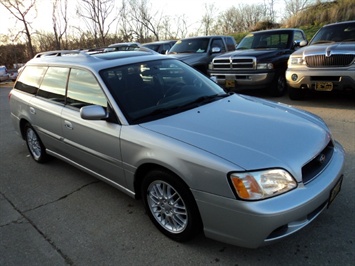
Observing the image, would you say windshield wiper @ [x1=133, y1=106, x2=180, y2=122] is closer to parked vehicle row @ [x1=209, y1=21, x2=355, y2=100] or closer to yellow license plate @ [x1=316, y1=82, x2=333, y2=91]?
parked vehicle row @ [x1=209, y1=21, x2=355, y2=100]

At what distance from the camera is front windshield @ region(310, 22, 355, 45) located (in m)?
7.10

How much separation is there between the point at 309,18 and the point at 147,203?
25.8 meters

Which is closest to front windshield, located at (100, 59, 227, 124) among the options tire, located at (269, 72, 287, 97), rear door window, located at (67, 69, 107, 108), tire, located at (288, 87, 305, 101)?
rear door window, located at (67, 69, 107, 108)

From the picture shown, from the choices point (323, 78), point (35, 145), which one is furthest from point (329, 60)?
point (35, 145)

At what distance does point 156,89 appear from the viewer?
3418 mm

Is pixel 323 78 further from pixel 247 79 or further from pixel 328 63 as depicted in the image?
pixel 247 79

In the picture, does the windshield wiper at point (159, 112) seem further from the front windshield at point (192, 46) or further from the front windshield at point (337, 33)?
the front windshield at point (192, 46)

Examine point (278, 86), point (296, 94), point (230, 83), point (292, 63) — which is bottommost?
point (296, 94)

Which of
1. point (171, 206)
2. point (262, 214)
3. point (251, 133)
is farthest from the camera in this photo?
point (171, 206)

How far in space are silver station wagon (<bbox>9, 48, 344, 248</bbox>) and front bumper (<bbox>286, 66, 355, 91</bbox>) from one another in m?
3.52

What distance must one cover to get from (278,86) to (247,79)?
92 cm

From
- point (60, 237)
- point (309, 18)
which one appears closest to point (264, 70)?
point (60, 237)

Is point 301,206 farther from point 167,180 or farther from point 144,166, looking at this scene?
point 144,166

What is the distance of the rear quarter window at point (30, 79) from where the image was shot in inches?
175
